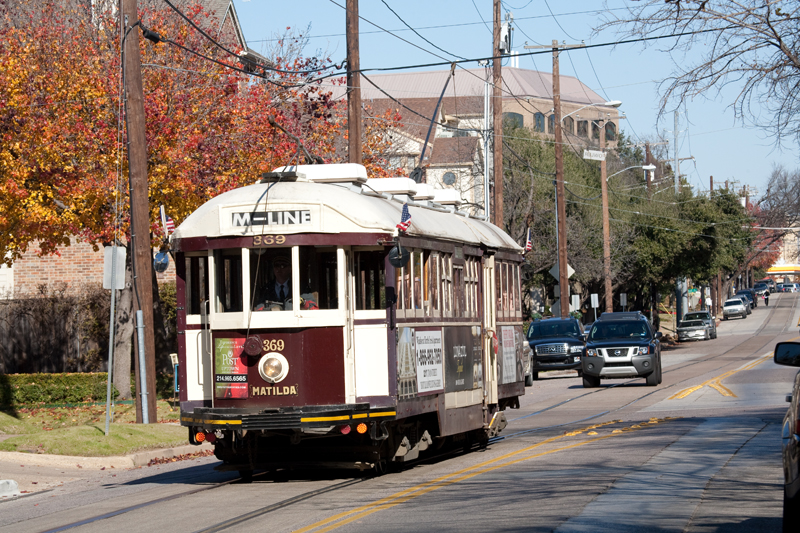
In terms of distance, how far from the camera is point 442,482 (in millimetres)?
11328

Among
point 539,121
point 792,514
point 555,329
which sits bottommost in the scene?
point 792,514

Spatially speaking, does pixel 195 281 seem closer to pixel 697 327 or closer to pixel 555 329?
pixel 555 329

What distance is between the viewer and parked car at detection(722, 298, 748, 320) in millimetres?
87438

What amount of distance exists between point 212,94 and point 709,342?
41808 mm

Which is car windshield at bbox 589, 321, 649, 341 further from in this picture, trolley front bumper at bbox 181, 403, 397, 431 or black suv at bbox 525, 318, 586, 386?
trolley front bumper at bbox 181, 403, 397, 431

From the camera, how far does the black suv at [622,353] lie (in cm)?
2770

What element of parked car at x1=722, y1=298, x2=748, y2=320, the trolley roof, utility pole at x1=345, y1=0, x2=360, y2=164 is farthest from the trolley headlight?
parked car at x1=722, y1=298, x2=748, y2=320

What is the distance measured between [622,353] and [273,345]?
A: 18.0 meters

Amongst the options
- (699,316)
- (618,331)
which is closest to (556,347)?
(618,331)

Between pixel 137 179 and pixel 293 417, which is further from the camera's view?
pixel 137 179

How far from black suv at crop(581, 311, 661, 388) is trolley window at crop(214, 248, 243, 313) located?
17805mm

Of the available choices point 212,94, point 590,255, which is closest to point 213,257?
point 212,94

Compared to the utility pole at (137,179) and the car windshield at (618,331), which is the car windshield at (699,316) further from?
the utility pole at (137,179)

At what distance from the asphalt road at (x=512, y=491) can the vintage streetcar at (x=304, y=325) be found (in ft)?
2.18
